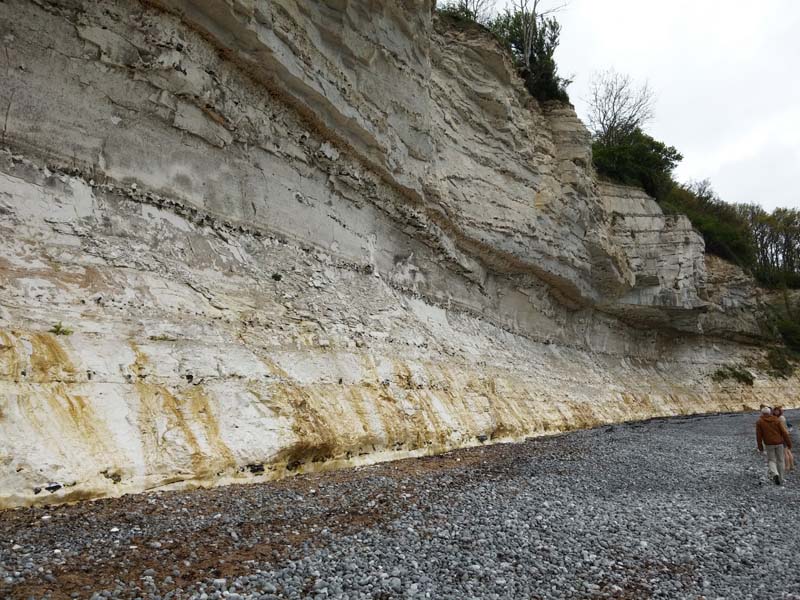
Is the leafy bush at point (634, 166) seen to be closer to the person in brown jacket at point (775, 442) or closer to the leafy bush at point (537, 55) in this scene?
the leafy bush at point (537, 55)

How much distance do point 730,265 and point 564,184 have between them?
16081mm

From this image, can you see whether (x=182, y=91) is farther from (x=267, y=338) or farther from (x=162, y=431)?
(x=162, y=431)

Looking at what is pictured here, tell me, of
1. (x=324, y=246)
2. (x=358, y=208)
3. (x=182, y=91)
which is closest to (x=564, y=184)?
(x=358, y=208)

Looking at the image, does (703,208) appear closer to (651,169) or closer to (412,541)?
(651,169)

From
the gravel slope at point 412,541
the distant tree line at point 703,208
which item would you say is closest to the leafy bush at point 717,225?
the distant tree line at point 703,208

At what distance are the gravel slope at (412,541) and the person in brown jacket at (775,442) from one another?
1.27 m

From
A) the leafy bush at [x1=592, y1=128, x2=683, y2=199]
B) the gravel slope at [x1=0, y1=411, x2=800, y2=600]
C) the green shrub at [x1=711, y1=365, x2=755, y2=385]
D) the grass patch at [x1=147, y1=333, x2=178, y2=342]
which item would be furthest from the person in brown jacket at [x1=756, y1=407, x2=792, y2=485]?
the green shrub at [x1=711, y1=365, x2=755, y2=385]

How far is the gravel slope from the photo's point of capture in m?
3.80

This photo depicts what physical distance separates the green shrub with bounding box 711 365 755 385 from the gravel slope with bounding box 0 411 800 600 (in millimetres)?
21838

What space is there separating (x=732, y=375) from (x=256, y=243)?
26.7m

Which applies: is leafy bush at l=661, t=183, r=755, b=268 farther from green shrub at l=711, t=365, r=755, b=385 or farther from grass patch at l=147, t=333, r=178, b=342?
grass patch at l=147, t=333, r=178, b=342

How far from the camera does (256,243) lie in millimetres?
9023

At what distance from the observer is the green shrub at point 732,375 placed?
87.6 feet

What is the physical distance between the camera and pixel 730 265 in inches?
1137
